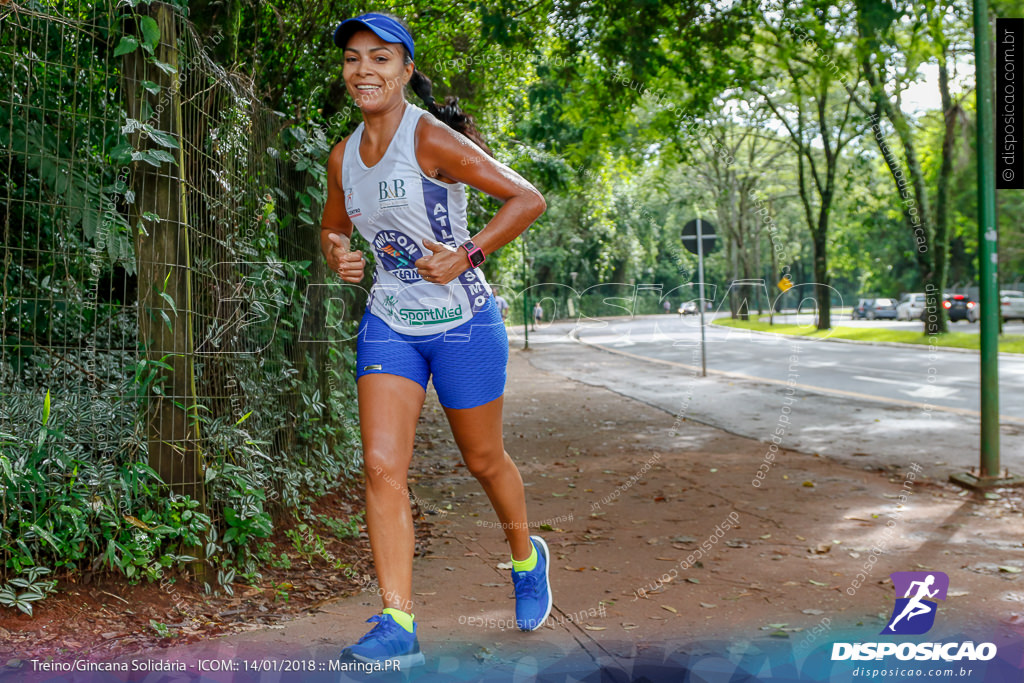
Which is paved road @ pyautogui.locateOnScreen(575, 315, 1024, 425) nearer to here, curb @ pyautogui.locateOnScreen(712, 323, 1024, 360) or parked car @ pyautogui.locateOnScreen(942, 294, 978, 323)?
curb @ pyautogui.locateOnScreen(712, 323, 1024, 360)

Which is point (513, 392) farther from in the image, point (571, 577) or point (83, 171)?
point (83, 171)

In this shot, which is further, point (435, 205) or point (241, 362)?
point (241, 362)

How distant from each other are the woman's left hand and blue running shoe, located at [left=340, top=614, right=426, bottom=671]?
3.46 feet

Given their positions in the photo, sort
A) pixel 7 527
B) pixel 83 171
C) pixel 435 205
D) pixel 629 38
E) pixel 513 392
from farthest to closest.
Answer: pixel 513 392, pixel 629 38, pixel 83 171, pixel 7 527, pixel 435 205

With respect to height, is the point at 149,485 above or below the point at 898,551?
above

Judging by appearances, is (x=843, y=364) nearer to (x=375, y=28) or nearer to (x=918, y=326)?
(x=375, y=28)

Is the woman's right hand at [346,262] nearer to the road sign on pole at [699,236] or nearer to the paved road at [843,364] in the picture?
the paved road at [843,364]

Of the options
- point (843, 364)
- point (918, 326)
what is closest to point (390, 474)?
point (843, 364)

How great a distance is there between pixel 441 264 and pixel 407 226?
236 mm

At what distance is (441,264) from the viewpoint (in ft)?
9.11

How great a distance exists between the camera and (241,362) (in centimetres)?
422

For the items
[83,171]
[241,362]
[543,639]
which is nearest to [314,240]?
[241,362]

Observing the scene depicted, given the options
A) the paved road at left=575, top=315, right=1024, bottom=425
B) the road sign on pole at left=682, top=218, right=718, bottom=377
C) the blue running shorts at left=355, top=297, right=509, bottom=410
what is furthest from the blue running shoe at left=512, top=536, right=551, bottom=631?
the road sign on pole at left=682, top=218, right=718, bottom=377

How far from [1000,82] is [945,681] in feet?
16.0
